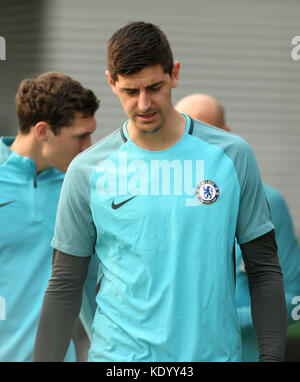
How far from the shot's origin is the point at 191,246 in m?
2.34

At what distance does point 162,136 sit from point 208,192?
268mm

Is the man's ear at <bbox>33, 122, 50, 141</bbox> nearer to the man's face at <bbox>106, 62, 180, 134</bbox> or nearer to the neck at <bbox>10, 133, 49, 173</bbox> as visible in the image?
the neck at <bbox>10, 133, 49, 173</bbox>

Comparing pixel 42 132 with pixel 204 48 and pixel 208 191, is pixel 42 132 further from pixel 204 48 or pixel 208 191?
pixel 204 48

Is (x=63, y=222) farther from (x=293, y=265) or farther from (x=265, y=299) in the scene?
(x=293, y=265)

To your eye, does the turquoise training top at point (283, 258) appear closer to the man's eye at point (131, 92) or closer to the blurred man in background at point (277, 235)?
the blurred man in background at point (277, 235)

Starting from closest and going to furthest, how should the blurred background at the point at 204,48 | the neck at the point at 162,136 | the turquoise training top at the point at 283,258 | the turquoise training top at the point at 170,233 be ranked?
the turquoise training top at the point at 170,233
the neck at the point at 162,136
the turquoise training top at the point at 283,258
the blurred background at the point at 204,48

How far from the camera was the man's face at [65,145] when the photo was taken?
3.37 meters

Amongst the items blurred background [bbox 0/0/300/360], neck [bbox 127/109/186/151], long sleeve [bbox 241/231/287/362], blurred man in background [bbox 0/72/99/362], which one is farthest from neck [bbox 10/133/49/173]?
blurred background [bbox 0/0/300/360]

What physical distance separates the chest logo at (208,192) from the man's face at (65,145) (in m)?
1.14

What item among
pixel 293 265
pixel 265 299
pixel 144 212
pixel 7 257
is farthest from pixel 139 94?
pixel 293 265

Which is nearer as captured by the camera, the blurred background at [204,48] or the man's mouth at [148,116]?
the man's mouth at [148,116]

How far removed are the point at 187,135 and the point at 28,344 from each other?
1.38 meters

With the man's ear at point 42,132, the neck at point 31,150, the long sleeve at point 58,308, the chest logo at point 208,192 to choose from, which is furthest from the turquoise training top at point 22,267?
the chest logo at point 208,192

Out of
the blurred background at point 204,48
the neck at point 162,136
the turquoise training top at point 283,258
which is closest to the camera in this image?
the neck at point 162,136
